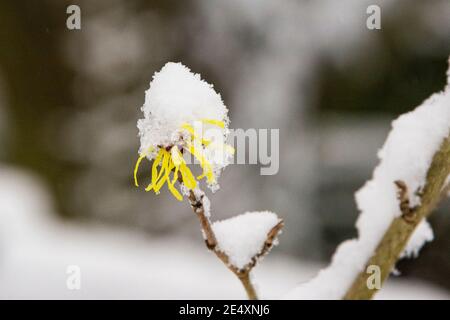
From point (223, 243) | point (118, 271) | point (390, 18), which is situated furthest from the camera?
point (118, 271)

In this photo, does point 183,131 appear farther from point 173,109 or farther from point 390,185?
point 390,185

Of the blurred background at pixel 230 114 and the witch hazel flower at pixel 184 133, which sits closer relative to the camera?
the witch hazel flower at pixel 184 133

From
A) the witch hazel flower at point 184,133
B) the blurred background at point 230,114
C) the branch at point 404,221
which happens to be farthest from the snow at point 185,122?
the blurred background at point 230,114

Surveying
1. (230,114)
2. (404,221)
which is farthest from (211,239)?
(230,114)

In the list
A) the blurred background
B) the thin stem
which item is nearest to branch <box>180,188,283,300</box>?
the thin stem

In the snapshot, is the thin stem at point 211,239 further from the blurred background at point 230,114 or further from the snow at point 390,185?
the blurred background at point 230,114
